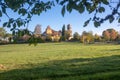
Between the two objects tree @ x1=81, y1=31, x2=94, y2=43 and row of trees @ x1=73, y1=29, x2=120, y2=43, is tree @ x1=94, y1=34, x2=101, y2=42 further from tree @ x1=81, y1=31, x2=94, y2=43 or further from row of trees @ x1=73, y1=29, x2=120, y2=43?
tree @ x1=81, y1=31, x2=94, y2=43

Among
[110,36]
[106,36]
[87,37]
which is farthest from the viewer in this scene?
[106,36]

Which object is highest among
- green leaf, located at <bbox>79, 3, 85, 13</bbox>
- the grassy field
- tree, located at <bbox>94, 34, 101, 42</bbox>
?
green leaf, located at <bbox>79, 3, 85, 13</bbox>

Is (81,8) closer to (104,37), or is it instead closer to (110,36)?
(110,36)

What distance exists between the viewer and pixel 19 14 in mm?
7824

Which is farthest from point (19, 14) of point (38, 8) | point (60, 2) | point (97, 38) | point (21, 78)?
point (97, 38)

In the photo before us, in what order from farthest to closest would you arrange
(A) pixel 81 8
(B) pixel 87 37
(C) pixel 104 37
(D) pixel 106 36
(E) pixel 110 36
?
1. (C) pixel 104 37
2. (D) pixel 106 36
3. (E) pixel 110 36
4. (B) pixel 87 37
5. (A) pixel 81 8

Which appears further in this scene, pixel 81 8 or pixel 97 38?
pixel 97 38

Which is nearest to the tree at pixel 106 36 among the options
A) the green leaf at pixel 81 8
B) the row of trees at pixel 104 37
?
the row of trees at pixel 104 37

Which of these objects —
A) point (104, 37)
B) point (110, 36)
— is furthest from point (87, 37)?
point (110, 36)

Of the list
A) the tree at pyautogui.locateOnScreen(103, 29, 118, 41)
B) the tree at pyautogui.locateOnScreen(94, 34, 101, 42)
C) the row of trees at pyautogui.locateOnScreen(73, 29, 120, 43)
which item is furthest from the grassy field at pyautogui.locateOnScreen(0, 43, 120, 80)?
the tree at pyautogui.locateOnScreen(103, 29, 118, 41)

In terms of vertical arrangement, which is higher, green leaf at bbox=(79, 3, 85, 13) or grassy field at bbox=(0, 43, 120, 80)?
green leaf at bbox=(79, 3, 85, 13)

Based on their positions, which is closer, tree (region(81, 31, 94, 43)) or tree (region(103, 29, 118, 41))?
tree (region(81, 31, 94, 43))

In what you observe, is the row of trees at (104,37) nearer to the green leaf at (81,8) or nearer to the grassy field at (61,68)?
the grassy field at (61,68)

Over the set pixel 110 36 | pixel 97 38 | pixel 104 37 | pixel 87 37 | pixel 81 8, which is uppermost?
pixel 81 8
